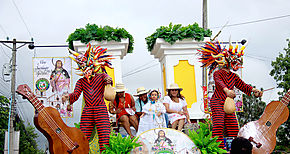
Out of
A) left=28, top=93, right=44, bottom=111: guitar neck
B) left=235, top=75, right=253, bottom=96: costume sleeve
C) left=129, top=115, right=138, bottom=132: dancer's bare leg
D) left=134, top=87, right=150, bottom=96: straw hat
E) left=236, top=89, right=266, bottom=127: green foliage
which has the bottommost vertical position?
left=236, top=89, right=266, bottom=127: green foliage

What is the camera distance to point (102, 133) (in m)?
5.36

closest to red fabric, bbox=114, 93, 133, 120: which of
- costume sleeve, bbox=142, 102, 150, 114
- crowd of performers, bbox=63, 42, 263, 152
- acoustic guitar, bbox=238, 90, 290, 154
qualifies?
crowd of performers, bbox=63, 42, 263, 152

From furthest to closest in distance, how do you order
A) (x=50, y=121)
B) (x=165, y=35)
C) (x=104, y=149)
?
(x=165, y=35), (x=104, y=149), (x=50, y=121)

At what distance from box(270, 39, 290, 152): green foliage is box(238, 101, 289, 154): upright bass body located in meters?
6.72

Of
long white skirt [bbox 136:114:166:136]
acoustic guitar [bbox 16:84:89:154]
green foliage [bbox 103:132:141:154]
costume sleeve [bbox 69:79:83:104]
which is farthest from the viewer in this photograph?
long white skirt [bbox 136:114:166:136]

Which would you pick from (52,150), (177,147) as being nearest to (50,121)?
(52,150)

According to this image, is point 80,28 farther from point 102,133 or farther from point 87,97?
point 102,133

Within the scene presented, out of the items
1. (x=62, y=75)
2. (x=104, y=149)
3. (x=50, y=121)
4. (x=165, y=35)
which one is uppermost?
(x=165, y=35)

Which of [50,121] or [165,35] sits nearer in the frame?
[50,121]

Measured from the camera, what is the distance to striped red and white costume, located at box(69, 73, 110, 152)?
538 centimetres

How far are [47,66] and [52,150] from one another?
11.5ft

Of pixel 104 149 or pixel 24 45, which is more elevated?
pixel 24 45

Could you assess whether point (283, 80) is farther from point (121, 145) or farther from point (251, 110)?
point (121, 145)

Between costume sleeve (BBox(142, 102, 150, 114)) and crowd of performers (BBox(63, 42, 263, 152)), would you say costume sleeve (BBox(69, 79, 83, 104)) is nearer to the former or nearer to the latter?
crowd of performers (BBox(63, 42, 263, 152))
